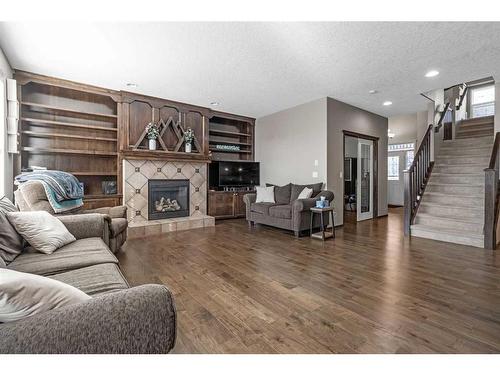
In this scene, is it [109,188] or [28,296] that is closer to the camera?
[28,296]

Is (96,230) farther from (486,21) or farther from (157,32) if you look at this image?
(486,21)

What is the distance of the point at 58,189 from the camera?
2.76m

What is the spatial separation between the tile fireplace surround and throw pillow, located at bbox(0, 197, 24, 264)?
2339mm

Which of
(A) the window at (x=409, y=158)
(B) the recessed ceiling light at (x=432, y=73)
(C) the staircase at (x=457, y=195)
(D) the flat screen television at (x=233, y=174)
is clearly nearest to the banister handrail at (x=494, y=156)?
(C) the staircase at (x=457, y=195)

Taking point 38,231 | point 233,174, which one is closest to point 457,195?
point 233,174

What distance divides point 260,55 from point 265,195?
280 cm

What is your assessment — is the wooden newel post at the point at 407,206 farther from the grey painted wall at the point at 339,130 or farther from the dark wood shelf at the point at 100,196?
the dark wood shelf at the point at 100,196

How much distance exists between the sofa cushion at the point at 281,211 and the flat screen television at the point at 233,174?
167cm

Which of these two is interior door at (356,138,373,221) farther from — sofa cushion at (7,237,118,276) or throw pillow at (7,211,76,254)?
throw pillow at (7,211,76,254)

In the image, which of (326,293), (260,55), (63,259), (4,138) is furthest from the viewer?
(4,138)

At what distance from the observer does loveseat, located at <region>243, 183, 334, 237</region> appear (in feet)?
13.5

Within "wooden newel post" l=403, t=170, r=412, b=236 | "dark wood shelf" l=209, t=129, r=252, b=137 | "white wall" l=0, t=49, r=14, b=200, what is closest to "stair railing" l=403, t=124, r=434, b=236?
"wooden newel post" l=403, t=170, r=412, b=236

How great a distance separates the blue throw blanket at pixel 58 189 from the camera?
266 cm

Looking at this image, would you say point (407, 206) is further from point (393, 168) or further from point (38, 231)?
point (393, 168)
